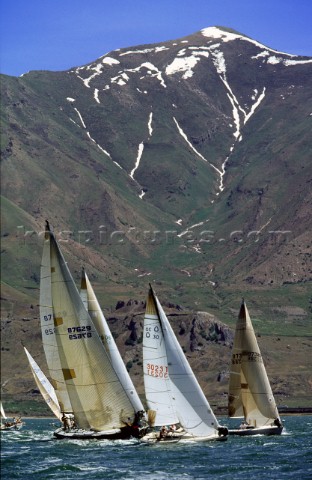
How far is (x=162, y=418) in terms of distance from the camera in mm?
89750

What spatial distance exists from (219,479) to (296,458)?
1423 cm

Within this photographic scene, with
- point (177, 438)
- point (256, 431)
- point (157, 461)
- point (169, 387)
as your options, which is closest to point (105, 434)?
point (157, 461)

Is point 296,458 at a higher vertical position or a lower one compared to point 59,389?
lower

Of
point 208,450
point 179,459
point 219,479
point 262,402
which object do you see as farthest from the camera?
point 262,402

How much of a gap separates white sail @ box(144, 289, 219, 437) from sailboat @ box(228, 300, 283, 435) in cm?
2098

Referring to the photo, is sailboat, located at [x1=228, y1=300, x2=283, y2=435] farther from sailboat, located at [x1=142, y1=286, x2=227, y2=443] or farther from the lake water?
sailboat, located at [x1=142, y1=286, x2=227, y2=443]

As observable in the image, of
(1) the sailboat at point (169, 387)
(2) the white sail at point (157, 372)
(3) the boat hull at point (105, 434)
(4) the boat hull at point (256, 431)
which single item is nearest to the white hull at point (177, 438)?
(1) the sailboat at point (169, 387)

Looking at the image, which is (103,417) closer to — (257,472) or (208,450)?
(257,472)

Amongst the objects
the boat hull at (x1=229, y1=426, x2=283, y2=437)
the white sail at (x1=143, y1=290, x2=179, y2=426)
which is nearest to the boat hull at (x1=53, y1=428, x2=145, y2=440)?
the white sail at (x1=143, y1=290, x2=179, y2=426)

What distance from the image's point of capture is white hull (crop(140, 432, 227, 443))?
89.4 metres

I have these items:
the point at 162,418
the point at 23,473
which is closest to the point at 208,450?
the point at 162,418

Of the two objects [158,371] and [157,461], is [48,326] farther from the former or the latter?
[158,371]

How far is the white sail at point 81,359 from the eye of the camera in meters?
70.0

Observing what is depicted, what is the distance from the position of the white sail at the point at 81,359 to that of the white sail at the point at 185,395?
15.8m
